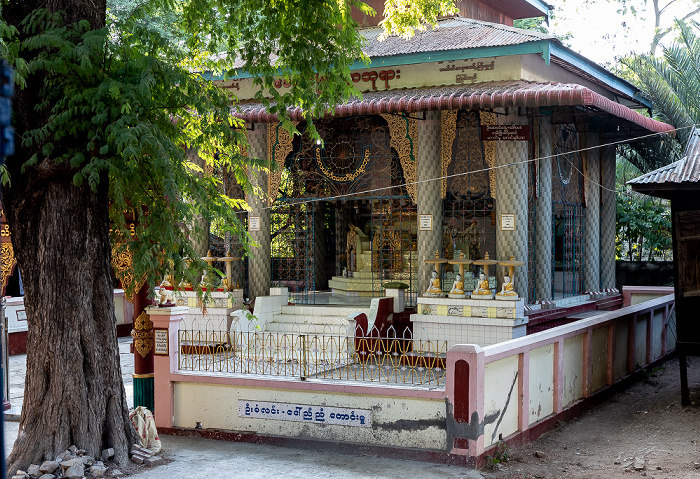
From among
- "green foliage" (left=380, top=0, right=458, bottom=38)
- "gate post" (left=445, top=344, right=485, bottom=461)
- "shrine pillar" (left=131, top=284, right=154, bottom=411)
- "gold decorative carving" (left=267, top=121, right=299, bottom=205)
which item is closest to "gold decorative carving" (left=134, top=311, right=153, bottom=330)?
"shrine pillar" (left=131, top=284, right=154, bottom=411)

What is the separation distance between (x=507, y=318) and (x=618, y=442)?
328 centimetres

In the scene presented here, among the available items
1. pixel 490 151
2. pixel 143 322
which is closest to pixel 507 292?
pixel 490 151

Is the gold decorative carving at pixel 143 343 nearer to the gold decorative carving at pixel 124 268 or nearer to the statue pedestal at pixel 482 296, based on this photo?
the gold decorative carving at pixel 124 268

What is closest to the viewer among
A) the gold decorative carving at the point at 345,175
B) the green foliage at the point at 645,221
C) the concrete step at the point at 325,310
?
the concrete step at the point at 325,310

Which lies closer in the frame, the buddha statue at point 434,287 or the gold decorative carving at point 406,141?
the buddha statue at point 434,287

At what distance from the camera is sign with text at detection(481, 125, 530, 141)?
13.9 metres

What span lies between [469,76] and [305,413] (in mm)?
7592

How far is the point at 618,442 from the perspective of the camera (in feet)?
33.9

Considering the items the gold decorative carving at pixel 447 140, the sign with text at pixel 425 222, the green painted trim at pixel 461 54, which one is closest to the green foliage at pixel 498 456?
the sign with text at pixel 425 222

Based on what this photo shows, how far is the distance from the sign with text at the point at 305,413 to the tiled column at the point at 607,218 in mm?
11131

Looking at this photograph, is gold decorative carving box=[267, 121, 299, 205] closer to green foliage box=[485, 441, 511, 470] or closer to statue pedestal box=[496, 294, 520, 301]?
statue pedestal box=[496, 294, 520, 301]

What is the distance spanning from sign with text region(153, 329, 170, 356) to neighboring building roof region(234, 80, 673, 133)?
12.9 ft

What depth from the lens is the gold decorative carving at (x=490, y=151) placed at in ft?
47.2

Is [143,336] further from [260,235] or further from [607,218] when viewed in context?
[607,218]
